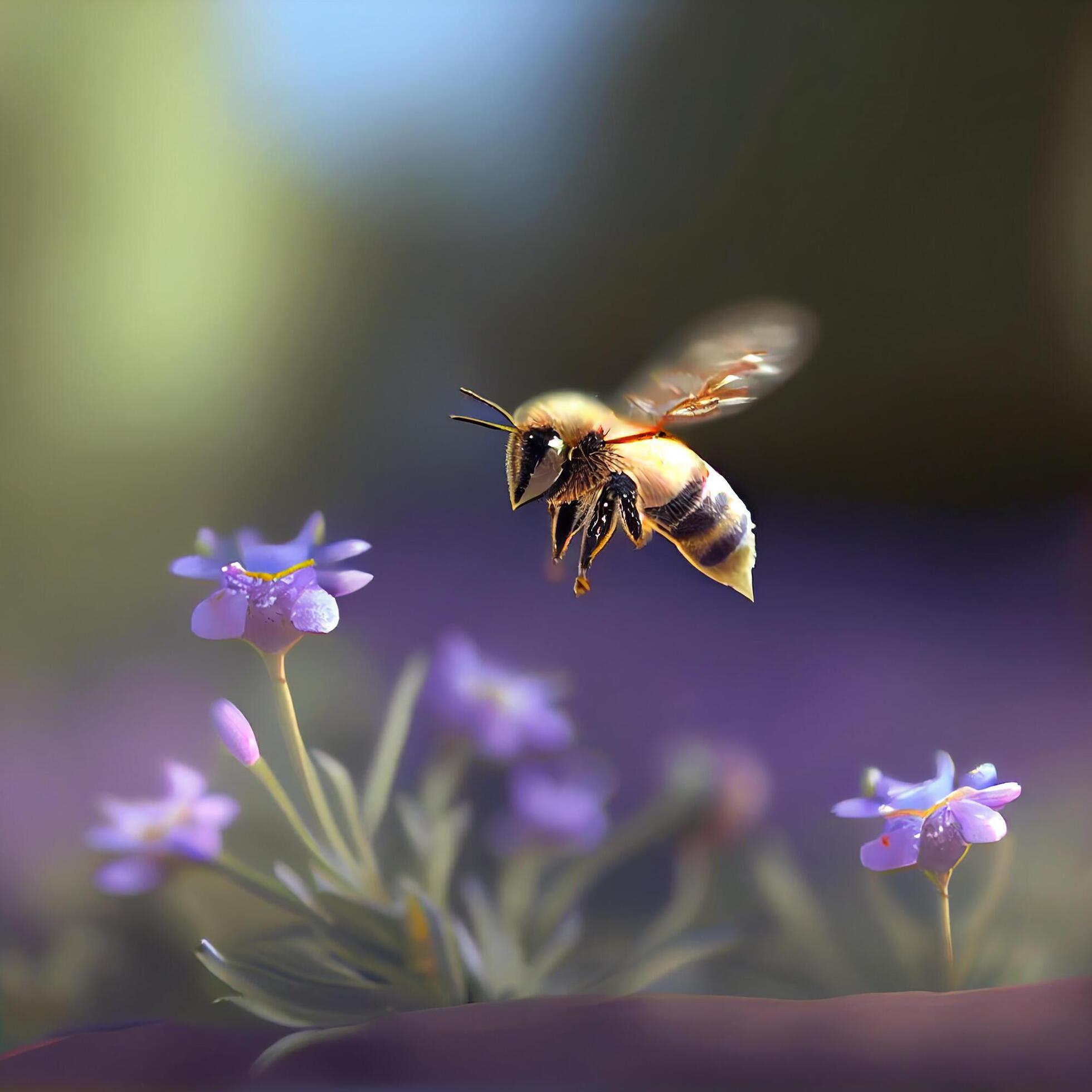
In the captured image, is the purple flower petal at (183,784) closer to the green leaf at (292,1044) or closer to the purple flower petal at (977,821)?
the green leaf at (292,1044)

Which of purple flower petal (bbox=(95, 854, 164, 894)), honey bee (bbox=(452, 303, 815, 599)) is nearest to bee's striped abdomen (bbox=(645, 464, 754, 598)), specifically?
honey bee (bbox=(452, 303, 815, 599))

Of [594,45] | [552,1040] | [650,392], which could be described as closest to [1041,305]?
[594,45]

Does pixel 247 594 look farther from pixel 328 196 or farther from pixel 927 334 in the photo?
pixel 927 334

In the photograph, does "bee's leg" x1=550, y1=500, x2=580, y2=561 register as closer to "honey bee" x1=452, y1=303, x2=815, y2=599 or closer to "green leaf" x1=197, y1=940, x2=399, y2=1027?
"honey bee" x1=452, y1=303, x2=815, y2=599

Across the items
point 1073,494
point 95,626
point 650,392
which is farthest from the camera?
point 1073,494

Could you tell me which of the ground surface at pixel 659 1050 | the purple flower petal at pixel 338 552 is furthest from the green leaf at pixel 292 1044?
the purple flower petal at pixel 338 552
